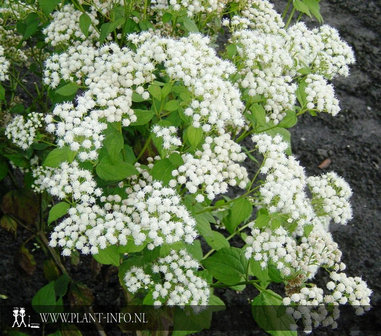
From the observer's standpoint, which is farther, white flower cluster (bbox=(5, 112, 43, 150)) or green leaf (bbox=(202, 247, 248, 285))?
white flower cluster (bbox=(5, 112, 43, 150))

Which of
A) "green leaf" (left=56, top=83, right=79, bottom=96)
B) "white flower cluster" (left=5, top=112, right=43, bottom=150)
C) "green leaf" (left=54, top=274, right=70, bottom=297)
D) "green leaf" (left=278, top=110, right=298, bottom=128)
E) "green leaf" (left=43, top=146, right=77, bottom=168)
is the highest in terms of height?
"green leaf" (left=278, top=110, right=298, bottom=128)

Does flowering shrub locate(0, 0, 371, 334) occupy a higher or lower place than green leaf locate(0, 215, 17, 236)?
higher

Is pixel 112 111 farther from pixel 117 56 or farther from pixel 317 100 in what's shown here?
pixel 317 100

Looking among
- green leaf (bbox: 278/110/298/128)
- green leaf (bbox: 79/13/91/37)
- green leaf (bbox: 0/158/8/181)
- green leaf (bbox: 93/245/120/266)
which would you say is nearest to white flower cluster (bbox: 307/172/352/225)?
green leaf (bbox: 278/110/298/128)

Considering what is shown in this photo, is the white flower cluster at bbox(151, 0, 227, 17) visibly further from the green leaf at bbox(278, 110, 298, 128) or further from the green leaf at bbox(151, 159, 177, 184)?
the green leaf at bbox(151, 159, 177, 184)

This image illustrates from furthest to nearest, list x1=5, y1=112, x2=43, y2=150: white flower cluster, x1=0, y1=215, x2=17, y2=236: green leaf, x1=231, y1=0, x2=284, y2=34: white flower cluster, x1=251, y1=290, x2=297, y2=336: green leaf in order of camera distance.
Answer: x1=0, y1=215, x2=17, y2=236: green leaf
x1=231, y1=0, x2=284, y2=34: white flower cluster
x1=5, y1=112, x2=43, y2=150: white flower cluster
x1=251, y1=290, x2=297, y2=336: green leaf

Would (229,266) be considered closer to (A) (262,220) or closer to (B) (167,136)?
(A) (262,220)

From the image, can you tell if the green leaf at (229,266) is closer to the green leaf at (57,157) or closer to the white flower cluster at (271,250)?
the white flower cluster at (271,250)

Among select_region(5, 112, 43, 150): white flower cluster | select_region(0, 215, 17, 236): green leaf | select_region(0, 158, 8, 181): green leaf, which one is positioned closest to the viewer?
select_region(5, 112, 43, 150): white flower cluster

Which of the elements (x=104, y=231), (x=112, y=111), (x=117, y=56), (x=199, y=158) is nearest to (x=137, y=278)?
(x=104, y=231)
